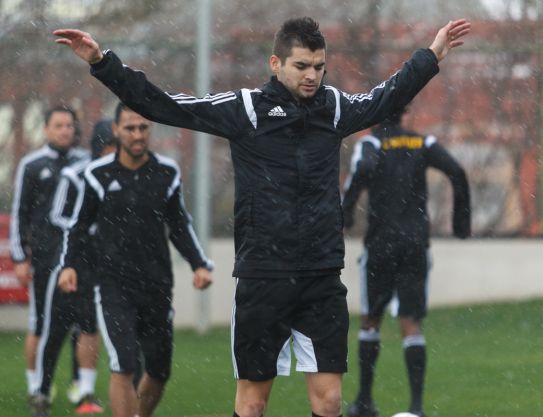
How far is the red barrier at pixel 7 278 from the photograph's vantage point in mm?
14469

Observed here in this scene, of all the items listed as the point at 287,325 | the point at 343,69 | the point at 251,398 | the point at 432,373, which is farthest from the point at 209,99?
the point at 343,69

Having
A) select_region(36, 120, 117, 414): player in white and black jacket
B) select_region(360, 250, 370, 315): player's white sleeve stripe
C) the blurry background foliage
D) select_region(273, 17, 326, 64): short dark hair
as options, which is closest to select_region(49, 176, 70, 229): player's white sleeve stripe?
select_region(36, 120, 117, 414): player in white and black jacket

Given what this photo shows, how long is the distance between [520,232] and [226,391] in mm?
6437

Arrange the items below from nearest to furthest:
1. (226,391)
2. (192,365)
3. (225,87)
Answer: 1. (226,391)
2. (192,365)
3. (225,87)

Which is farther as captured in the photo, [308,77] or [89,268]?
[89,268]

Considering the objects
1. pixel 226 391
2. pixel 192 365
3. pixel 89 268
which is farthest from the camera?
pixel 192 365

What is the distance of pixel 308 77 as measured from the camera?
6027 millimetres

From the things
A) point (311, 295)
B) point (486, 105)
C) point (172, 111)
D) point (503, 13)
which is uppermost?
point (503, 13)

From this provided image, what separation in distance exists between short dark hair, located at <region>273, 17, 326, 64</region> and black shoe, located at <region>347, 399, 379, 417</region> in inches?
136

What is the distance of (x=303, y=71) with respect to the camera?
6.04 metres

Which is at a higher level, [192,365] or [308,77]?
[308,77]

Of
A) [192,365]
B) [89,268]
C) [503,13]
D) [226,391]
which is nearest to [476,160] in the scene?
[503,13]

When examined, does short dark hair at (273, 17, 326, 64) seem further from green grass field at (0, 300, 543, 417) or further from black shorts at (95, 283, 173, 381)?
green grass field at (0, 300, 543, 417)

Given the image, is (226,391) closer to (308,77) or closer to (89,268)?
(89,268)
